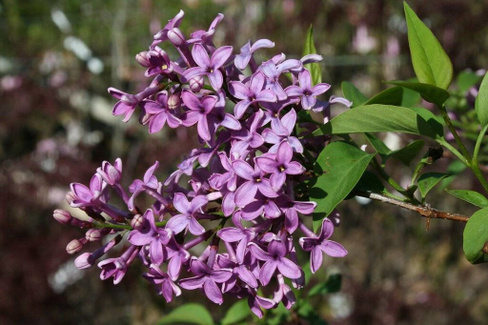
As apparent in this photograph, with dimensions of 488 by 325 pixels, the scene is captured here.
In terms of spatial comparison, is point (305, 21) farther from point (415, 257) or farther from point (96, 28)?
point (96, 28)

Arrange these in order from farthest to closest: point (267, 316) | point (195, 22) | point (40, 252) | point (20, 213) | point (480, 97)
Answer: point (195, 22)
point (20, 213)
point (40, 252)
point (267, 316)
point (480, 97)

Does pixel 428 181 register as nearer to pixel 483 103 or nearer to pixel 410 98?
pixel 483 103

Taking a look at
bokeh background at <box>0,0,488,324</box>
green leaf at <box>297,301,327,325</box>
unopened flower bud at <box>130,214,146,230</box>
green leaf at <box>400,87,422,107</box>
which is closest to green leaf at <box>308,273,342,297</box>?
green leaf at <box>297,301,327,325</box>

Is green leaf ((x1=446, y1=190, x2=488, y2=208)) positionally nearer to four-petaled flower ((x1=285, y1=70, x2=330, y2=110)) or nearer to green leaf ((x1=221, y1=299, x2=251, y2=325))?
four-petaled flower ((x1=285, y1=70, x2=330, y2=110))

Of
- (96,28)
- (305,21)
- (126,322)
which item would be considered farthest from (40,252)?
(96,28)

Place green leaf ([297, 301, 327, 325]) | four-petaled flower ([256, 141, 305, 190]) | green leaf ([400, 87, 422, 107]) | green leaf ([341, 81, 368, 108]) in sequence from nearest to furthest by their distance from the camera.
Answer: four-petaled flower ([256, 141, 305, 190])
green leaf ([341, 81, 368, 108])
green leaf ([400, 87, 422, 107])
green leaf ([297, 301, 327, 325])

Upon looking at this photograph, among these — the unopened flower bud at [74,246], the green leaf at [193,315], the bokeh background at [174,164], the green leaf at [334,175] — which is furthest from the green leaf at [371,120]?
the bokeh background at [174,164]

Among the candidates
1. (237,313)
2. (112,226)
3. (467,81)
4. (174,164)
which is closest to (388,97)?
(112,226)
